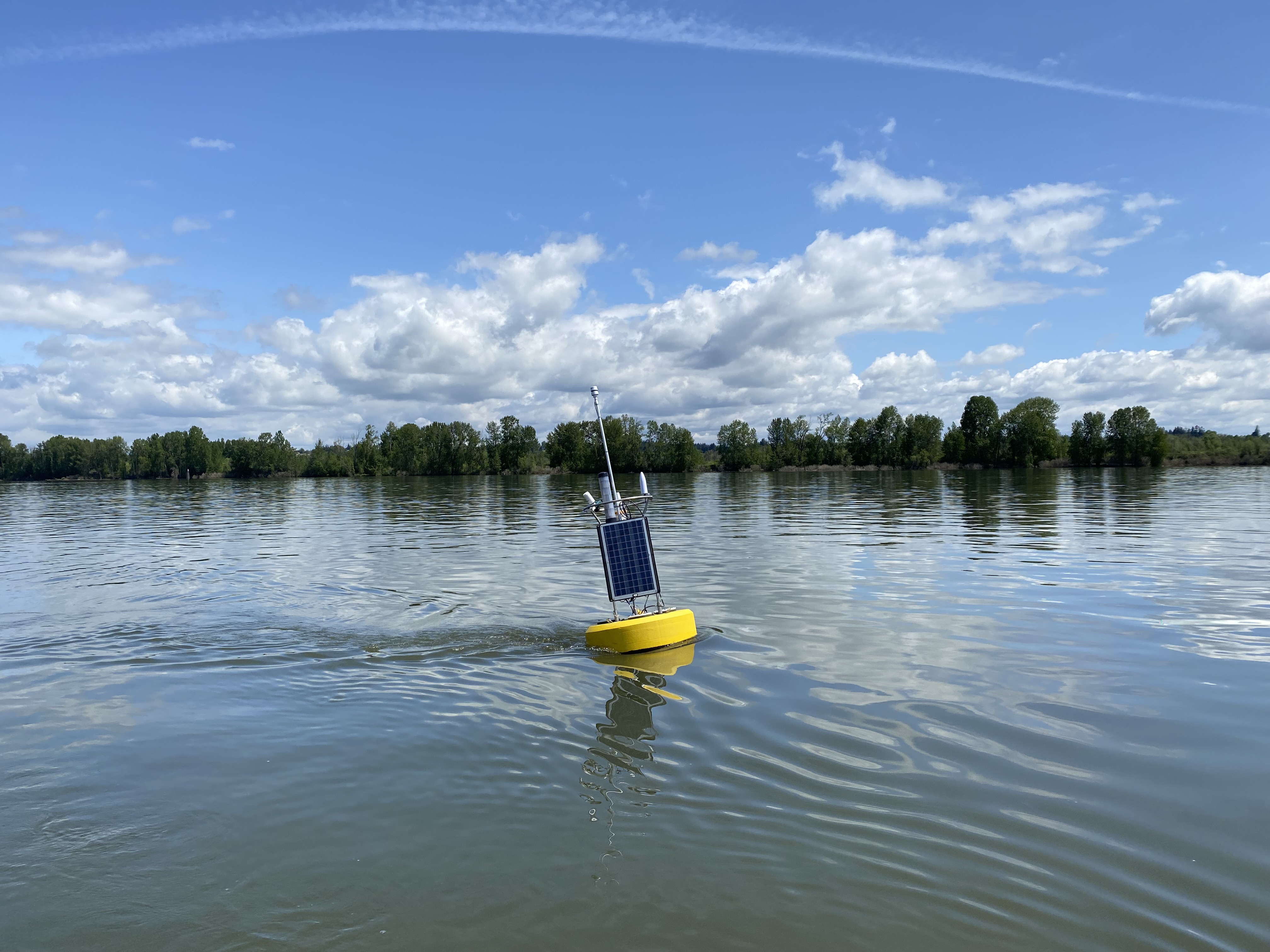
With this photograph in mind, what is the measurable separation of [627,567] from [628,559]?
17 centimetres

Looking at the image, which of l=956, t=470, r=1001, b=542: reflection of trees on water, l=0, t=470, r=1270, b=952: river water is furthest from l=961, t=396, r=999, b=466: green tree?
l=0, t=470, r=1270, b=952: river water

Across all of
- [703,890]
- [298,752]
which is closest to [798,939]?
[703,890]

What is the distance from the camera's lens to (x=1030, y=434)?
548 feet

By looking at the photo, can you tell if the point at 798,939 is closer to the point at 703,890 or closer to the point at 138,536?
the point at 703,890

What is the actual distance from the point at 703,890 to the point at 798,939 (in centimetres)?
84

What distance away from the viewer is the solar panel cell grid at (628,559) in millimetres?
14570

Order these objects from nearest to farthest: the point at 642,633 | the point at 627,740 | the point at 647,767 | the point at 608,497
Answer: the point at 647,767 < the point at 627,740 < the point at 642,633 < the point at 608,497

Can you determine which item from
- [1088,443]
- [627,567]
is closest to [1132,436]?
[1088,443]

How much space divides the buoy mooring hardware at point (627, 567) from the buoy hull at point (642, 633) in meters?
0.01

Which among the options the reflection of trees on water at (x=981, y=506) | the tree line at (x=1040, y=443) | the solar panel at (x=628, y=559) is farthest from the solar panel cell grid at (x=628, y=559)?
Answer: the tree line at (x=1040, y=443)

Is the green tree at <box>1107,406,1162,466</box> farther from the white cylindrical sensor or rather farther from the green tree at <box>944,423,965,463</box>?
the white cylindrical sensor

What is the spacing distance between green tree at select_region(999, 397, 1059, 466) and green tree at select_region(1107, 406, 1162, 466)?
A: 435 inches

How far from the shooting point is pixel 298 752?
8844 mm

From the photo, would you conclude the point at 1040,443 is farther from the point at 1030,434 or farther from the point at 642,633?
the point at 642,633
